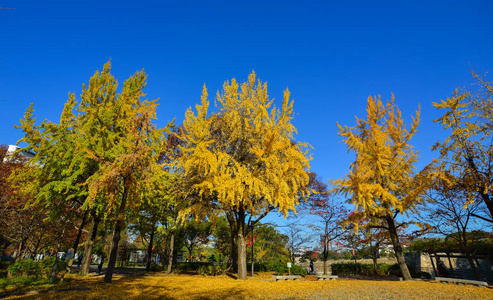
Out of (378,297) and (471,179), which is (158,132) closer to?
(378,297)

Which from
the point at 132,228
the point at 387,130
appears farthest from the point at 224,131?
the point at 132,228

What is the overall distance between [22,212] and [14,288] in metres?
6.72

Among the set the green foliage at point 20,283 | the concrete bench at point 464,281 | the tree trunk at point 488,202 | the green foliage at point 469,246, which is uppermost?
the tree trunk at point 488,202

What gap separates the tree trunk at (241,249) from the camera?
13719 mm

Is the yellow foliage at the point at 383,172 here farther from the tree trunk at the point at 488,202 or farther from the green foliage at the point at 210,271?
the green foliage at the point at 210,271

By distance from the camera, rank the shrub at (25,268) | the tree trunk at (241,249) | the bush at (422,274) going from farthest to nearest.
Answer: the bush at (422,274), the tree trunk at (241,249), the shrub at (25,268)

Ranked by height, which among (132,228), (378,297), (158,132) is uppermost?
(158,132)

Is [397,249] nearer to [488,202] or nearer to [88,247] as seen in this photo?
[488,202]

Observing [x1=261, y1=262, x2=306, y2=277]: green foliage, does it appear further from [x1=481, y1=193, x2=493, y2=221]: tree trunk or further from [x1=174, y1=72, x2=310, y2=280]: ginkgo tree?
[x1=481, y1=193, x2=493, y2=221]: tree trunk

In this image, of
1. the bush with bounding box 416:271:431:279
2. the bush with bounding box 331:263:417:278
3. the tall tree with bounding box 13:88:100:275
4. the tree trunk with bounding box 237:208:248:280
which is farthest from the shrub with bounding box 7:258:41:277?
the bush with bounding box 416:271:431:279

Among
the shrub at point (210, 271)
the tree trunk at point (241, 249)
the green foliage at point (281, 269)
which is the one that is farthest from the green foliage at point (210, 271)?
the tree trunk at point (241, 249)

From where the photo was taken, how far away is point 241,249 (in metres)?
14.0

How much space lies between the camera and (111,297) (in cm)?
718

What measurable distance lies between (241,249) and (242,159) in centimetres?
516
